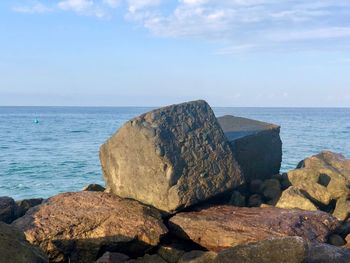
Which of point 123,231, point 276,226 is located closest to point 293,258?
point 276,226

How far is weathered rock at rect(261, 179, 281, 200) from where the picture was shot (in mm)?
8641

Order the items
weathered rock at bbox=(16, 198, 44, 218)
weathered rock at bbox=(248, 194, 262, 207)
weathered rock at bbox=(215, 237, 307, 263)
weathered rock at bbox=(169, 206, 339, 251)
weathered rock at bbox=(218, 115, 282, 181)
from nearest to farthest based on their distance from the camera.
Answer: weathered rock at bbox=(215, 237, 307, 263)
weathered rock at bbox=(169, 206, 339, 251)
weathered rock at bbox=(16, 198, 44, 218)
weathered rock at bbox=(248, 194, 262, 207)
weathered rock at bbox=(218, 115, 282, 181)

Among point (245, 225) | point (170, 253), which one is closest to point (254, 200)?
point (245, 225)

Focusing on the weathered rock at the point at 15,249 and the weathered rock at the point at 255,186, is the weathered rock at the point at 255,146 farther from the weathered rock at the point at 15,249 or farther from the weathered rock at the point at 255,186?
the weathered rock at the point at 15,249

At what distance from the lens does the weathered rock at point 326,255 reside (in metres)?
5.80

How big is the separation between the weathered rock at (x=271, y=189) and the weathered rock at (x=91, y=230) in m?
2.30

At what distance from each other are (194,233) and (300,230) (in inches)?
55.8

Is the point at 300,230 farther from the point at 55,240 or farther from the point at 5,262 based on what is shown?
the point at 5,262

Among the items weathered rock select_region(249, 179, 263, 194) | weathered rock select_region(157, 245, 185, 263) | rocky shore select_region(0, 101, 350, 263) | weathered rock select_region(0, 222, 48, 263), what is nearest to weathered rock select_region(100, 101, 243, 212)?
rocky shore select_region(0, 101, 350, 263)

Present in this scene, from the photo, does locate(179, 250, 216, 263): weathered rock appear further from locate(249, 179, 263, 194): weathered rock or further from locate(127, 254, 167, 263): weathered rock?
locate(249, 179, 263, 194): weathered rock

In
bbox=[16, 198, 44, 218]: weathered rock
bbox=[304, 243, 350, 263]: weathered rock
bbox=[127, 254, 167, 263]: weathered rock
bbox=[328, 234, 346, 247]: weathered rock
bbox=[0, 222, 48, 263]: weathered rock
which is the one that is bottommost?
bbox=[127, 254, 167, 263]: weathered rock

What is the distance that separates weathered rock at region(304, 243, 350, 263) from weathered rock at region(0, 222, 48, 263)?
2931 millimetres

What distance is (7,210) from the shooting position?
26.2 feet

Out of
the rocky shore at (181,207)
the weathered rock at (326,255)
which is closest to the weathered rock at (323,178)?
the rocky shore at (181,207)
